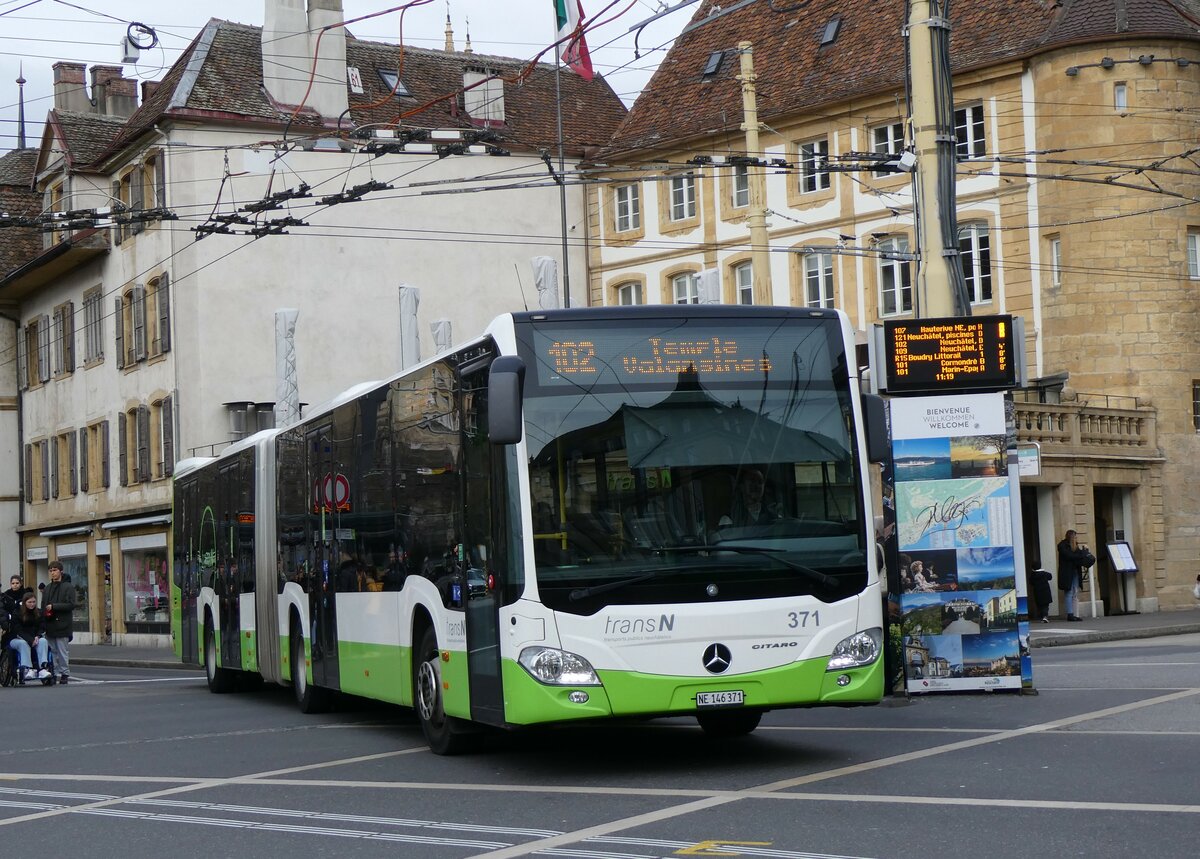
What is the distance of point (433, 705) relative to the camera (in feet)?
44.9

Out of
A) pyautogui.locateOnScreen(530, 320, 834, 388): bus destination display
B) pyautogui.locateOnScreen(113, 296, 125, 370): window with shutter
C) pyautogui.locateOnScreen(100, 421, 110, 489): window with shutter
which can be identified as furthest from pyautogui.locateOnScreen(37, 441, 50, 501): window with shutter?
pyautogui.locateOnScreen(530, 320, 834, 388): bus destination display

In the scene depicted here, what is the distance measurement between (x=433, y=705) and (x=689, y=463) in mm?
3295

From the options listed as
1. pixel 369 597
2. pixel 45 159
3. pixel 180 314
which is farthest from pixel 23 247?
pixel 369 597

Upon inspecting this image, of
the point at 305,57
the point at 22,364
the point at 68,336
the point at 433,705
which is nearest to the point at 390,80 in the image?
the point at 305,57

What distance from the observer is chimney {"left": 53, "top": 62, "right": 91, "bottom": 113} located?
52.7 meters

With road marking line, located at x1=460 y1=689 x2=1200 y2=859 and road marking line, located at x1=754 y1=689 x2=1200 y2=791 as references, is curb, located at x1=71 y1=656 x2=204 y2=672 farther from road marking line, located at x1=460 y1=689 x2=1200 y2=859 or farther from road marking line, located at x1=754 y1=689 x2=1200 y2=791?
road marking line, located at x1=460 y1=689 x2=1200 y2=859

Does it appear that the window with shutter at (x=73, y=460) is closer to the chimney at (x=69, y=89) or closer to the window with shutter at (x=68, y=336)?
the window with shutter at (x=68, y=336)

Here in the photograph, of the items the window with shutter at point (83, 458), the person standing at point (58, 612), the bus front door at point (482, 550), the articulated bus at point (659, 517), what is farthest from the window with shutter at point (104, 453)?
the bus front door at point (482, 550)

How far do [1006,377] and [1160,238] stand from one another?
83.3ft

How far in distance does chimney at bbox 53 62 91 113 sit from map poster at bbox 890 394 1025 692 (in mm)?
41390

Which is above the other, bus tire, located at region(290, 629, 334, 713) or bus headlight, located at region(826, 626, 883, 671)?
bus headlight, located at region(826, 626, 883, 671)

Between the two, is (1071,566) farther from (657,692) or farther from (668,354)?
(657,692)

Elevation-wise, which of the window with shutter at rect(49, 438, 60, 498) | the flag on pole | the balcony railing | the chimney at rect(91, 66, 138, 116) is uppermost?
the chimney at rect(91, 66, 138, 116)

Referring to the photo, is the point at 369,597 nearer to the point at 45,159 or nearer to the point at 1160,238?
the point at 1160,238
